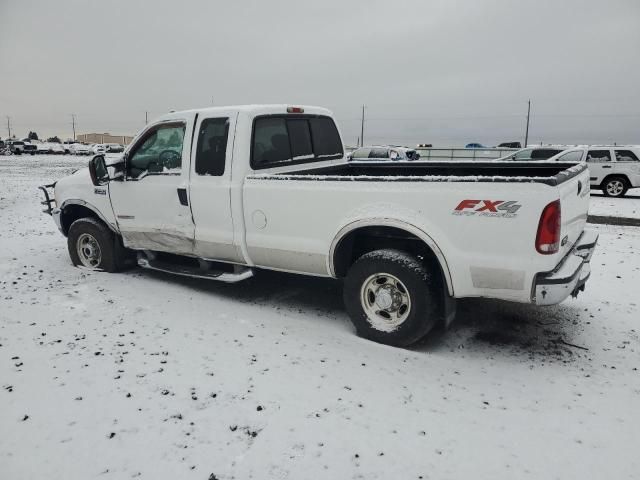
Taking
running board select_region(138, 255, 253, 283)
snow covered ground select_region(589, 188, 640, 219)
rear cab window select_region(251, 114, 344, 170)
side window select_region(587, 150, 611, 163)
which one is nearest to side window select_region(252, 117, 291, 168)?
rear cab window select_region(251, 114, 344, 170)

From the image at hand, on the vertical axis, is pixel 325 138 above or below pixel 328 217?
above

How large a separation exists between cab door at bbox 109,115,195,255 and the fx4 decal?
300 cm

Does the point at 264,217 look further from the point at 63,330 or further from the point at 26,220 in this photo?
the point at 26,220

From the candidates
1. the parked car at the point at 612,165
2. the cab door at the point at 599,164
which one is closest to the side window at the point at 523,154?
the parked car at the point at 612,165

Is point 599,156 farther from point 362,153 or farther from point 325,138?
point 325,138

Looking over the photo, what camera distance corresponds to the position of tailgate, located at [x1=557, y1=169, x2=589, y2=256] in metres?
3.58

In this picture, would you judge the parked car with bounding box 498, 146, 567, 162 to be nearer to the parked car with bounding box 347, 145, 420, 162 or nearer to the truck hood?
the parked car with bounding box 347, 145, 420, 162

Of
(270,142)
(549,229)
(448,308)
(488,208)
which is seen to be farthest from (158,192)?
(549,229)

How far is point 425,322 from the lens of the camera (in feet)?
13.1

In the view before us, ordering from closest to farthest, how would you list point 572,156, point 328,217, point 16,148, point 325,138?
1. point 328,217
2. point 325,138
3. point 572,156
4. point 16,148

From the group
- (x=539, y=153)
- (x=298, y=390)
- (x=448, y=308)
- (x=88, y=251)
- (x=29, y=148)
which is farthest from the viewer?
(x=29, y=148)

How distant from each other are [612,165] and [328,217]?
1525 centimetres

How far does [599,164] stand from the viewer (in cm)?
1591

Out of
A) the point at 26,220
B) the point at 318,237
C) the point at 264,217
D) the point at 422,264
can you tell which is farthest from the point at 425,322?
the point at 26,220
